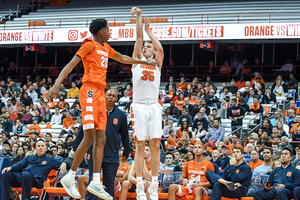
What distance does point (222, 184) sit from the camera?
28.8ft

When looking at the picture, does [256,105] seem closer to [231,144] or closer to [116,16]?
[231,144]

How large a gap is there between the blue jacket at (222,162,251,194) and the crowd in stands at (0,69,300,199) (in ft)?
2.61

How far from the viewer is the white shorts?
23.4 feet

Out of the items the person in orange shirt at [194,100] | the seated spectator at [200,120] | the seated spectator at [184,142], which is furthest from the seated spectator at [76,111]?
the seated spectator at [184,142]

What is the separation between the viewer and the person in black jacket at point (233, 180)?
8.71m

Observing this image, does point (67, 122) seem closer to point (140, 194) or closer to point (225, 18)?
point (225, 18)

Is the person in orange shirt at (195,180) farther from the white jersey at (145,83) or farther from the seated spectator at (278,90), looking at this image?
the seated spectator at (278,90)

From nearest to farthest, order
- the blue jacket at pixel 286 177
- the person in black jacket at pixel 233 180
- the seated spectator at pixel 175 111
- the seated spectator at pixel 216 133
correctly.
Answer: the blue jacket at pixel 286 177, the person in black jacket at pixel 233 180, the seated spectator at pixel 216 133, the seated spectator at pixel 175 111

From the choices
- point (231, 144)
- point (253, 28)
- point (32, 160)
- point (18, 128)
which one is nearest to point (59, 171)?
point (32, 160)

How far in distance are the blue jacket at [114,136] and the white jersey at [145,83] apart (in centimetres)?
86

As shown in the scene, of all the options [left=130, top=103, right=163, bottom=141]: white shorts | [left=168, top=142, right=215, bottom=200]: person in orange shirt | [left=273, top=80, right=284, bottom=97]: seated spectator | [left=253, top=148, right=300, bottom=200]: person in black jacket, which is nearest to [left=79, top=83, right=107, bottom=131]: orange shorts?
[left=130, top=103, right=163, bottom=141]: white shorts

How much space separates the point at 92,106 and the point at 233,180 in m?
4.39

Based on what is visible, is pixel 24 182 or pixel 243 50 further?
pixel 243 50

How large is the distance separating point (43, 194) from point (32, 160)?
2.99ft
